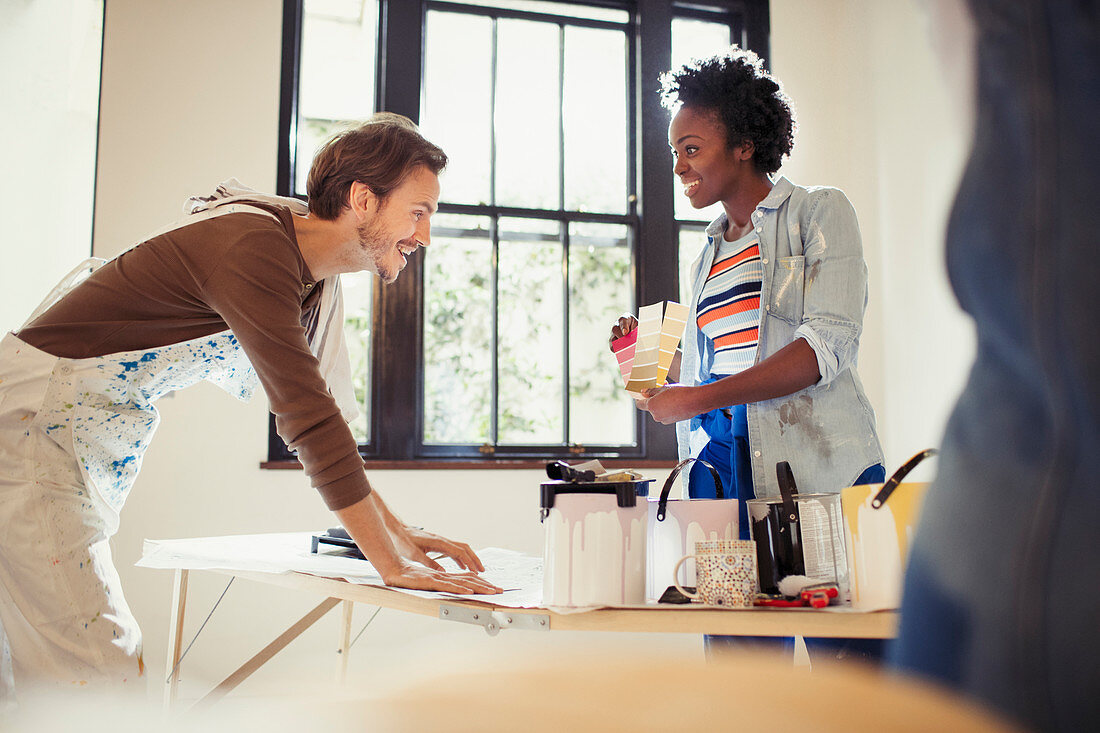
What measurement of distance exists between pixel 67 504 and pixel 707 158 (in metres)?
1.33

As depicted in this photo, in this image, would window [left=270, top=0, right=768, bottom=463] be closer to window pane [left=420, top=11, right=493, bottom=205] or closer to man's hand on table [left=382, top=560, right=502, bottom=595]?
window pane [left=420, top=11, right=493, bottom=205]

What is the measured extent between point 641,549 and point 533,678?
94 centimetres

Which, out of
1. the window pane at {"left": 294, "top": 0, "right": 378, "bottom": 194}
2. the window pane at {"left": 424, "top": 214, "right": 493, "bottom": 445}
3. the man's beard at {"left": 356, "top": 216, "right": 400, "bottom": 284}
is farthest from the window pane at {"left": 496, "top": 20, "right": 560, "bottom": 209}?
the man's beard at {"left": 356, "top": 216, "right": 400, "bottom": 284}

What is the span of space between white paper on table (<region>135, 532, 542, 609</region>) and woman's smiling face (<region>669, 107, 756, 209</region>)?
885 mm

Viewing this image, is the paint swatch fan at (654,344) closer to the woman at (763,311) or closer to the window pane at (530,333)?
the woman at (763,311)

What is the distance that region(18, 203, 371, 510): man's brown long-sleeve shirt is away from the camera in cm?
122

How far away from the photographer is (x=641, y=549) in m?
1.17

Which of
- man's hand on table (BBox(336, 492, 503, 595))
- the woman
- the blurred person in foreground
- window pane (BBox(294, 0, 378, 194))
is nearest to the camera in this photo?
the blurred person in foreground

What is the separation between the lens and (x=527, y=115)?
12.1ft

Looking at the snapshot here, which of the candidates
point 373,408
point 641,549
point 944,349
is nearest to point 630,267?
point 373,408

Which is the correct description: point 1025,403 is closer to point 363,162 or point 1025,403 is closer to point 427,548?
point 427,548

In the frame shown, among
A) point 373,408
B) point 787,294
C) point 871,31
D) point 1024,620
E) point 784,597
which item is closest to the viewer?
point 1024,620

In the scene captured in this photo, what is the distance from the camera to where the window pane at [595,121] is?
12.2 ft

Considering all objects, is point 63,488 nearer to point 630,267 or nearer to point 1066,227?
point 1066,227
